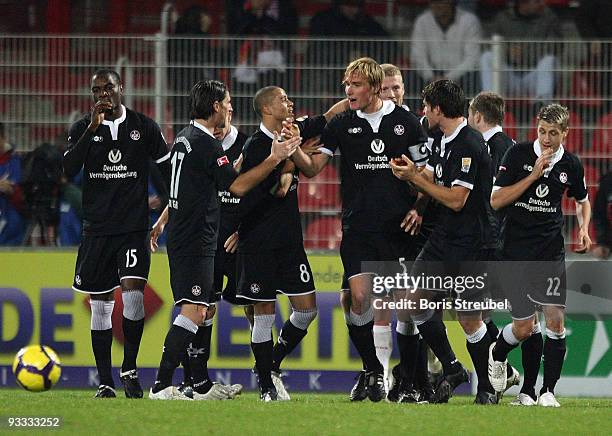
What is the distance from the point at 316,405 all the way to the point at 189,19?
552 cm

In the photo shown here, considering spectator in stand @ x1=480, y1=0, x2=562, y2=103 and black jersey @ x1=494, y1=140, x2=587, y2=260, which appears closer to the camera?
black jersey @ x1=494, y1=140, x2=587, y2=260

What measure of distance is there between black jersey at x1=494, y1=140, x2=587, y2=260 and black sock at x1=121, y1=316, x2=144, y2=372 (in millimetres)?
2760

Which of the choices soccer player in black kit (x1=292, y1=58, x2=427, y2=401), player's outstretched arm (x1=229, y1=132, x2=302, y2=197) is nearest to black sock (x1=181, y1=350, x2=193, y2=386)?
soccer player in black kit (x1=292, y1=58, x2=427, y2=401)

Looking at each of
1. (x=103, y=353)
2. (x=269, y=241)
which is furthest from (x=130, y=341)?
(x=269, y=241)

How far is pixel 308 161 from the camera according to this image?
30.5 feet

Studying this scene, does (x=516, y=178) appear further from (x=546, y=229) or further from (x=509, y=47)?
(x=509, y=47)

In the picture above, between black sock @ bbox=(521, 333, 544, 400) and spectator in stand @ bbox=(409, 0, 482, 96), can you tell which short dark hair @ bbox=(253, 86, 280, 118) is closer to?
black sock @ bbox=(521, 333, 544, 400)

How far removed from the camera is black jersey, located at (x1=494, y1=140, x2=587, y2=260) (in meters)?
9.34

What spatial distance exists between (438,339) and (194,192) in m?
1.94

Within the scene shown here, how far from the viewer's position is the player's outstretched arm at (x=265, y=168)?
8.82 m

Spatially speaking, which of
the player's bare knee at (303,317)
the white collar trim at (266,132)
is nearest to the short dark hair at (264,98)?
the white collar trim at (266,132)

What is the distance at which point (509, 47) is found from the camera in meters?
12.0

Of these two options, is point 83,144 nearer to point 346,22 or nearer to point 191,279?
point 191,279

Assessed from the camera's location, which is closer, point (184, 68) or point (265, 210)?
point (265, 210)
